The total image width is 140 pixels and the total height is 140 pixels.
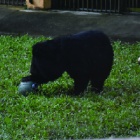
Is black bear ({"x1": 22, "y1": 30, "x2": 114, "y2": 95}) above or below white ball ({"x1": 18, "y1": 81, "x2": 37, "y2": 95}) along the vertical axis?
above

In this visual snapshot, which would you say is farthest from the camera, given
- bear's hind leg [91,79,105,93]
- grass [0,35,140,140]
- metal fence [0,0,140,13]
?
metal fence [0,0,140,13]

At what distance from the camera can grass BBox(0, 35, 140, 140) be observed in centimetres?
646

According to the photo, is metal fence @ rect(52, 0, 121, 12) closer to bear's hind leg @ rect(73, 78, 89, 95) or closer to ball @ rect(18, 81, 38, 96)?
bear's hind leg @ rect(73, 78, 89, 95)

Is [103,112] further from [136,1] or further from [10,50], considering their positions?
[136,1]

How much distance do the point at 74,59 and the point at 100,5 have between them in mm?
6313

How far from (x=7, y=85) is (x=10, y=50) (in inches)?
96.7

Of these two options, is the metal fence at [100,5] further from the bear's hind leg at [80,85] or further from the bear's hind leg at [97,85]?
the bear's hind leg at [80,85]

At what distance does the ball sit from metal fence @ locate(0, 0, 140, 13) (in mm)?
6008

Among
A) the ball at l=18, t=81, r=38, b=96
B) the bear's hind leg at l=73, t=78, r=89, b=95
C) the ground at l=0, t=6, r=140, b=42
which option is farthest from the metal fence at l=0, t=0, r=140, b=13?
the ball at l=18, t=81, r=38, b=96

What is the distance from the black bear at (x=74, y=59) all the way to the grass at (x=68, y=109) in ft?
0.71

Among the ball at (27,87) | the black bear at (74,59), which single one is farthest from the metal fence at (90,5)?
the ball at (27,87)

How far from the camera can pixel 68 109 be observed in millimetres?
7340

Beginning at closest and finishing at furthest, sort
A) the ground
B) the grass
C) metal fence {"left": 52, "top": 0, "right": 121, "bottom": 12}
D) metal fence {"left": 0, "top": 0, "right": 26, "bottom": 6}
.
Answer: the grass < the ground < metal fence {"left": 52, "top": 0, "right": 121, "bottom": 12} < metal fence {"left": 0, "top": 0, "right": 26, "bottom": 6}

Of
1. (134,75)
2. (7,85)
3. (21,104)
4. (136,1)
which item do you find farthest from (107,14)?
(21,104)
